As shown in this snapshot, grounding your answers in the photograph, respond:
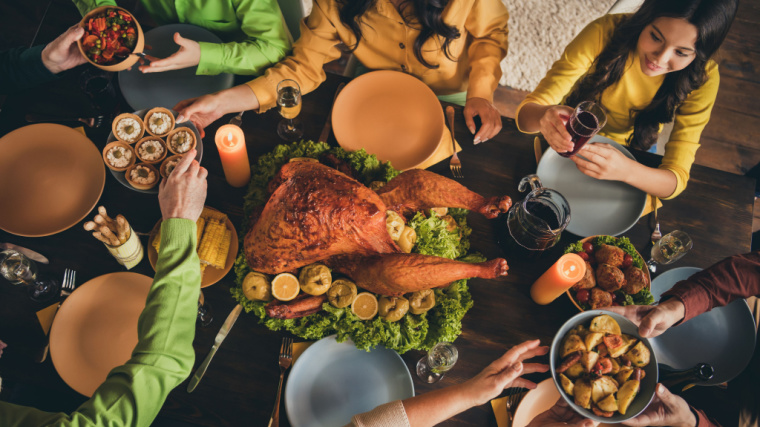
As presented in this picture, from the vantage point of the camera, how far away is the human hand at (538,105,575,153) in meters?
1.60

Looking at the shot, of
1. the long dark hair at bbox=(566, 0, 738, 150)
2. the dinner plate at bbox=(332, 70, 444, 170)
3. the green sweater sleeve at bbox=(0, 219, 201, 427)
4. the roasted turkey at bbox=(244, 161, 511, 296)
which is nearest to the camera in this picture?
the green sweater sleeve at bbox=(0, 219, 201, 427)

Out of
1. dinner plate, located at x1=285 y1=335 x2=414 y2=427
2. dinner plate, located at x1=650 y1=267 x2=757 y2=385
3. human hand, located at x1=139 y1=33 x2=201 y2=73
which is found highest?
human hand, located at x1=139 y1=33 x2=201 y2=73

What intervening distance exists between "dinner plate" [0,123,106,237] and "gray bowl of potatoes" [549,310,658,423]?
1.60 meters

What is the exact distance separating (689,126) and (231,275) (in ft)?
6.37

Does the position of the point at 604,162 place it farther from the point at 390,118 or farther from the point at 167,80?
the point at 167,80

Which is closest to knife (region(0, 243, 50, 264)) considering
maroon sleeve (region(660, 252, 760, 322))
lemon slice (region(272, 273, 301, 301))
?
lemon slice (region(272, 273, 301, 301))

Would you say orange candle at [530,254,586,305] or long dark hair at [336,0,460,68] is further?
long dark hair at [336,0,460,68]

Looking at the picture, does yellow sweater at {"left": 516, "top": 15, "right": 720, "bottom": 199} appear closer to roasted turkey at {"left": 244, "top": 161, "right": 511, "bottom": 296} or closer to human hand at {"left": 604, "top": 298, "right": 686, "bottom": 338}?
human hand at {"left": 604, "top": 298, "right": 686, "bottom": 338}

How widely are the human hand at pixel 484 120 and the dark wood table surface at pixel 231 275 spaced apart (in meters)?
0.03

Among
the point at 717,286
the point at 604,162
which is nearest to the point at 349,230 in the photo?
the point at 604,162

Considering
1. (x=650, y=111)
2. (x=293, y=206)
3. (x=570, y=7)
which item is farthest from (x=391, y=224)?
(x=570, y=7)

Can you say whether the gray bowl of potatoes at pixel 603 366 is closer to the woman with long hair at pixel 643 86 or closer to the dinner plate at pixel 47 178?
the woman with long hair at pixel 643 86

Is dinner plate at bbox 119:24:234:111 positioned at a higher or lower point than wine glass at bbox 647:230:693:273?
higher

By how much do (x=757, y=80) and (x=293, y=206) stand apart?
4.11 metres
